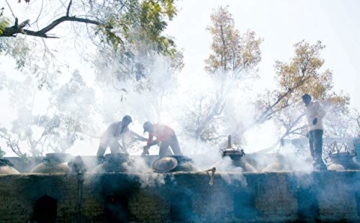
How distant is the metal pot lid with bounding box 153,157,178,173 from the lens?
10633mm

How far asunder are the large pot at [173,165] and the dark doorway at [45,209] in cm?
329

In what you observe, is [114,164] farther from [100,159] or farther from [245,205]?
[245,205]

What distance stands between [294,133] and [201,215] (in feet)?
52.1

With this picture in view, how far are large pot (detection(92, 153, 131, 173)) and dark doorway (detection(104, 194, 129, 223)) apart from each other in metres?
1.06

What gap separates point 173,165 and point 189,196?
1.22m

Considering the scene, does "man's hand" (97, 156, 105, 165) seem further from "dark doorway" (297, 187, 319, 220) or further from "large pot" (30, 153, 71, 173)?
"dark doorway" (297, 187, 319, 220)

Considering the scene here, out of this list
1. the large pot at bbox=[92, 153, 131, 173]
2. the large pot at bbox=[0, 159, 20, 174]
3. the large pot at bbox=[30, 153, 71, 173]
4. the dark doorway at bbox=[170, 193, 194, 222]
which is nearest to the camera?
the dark doorway at bbox=[170, 193, 194, 222]

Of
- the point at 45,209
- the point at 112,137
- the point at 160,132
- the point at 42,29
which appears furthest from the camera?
the point at 160,132

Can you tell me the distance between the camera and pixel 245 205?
10.3m

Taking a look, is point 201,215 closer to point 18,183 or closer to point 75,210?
point 75,210

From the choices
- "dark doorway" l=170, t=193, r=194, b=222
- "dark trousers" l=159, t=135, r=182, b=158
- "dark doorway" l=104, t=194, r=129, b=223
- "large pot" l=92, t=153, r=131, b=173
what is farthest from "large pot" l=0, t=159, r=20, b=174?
"dark doorway" l=170, t=193, r=194, b=222

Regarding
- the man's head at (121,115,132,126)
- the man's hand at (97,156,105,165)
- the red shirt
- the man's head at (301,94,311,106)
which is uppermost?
the man's head at (301,94,311,106)

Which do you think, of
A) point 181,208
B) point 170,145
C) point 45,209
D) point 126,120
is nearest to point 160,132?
point 170,145

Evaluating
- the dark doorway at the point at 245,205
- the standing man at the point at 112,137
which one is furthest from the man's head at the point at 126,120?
the dark doorway at the point at 245,205
